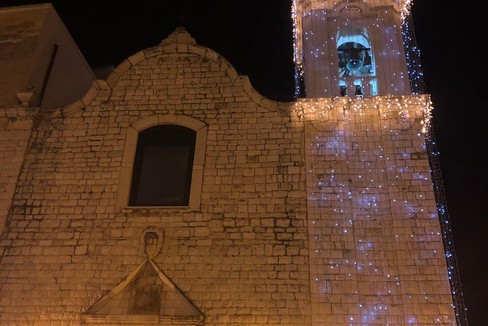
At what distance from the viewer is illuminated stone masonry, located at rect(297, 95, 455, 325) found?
8.39 meters

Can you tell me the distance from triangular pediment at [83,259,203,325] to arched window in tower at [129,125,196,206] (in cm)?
145

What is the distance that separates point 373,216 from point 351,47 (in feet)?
13.8

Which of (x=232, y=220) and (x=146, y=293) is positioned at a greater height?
(x=232, y=220)

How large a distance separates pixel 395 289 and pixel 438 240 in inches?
46.7

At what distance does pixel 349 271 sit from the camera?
8.70 metres

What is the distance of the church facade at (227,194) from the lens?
8617mm

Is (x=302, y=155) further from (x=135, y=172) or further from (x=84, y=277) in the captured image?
(x=84, y=277)

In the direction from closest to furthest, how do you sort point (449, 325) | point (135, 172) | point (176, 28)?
point (449, 325) < point (135, 172) < point (176, 28)

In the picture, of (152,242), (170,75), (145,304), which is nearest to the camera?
(145,304)

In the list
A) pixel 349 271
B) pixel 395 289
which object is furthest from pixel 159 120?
pixel 395 289

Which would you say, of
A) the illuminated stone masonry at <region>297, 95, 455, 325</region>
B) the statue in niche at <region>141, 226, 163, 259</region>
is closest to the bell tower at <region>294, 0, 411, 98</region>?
the illuminated stone masonry at <region>297, 95, 455, 325</region>

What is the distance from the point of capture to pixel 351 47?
37.2 ft

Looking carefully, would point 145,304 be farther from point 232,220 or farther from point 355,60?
point 355,60

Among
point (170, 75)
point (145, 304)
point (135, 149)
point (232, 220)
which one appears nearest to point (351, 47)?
point (170, 75)
